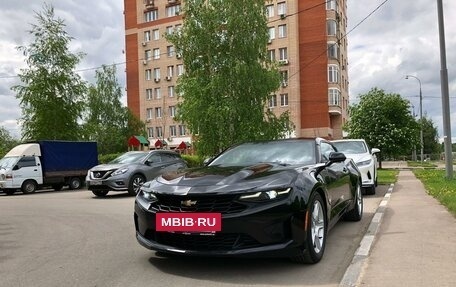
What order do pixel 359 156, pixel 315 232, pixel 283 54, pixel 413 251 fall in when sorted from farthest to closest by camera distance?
pixel 283 54 < pixel 359 156 < pixel 413 251 < pixel 315 232

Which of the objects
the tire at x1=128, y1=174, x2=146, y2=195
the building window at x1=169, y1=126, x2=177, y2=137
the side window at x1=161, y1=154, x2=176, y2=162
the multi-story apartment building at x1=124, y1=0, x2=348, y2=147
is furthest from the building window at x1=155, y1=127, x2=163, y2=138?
the tire at x1=128, y1=174, x2=146, y2=195

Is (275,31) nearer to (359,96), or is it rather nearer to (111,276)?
(359,96)

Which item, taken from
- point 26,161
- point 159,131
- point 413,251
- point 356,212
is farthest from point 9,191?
point 159,131

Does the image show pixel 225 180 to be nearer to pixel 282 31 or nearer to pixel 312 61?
pixel 312 61

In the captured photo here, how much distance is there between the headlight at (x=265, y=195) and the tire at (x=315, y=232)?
412mm

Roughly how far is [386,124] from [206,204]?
29951mm

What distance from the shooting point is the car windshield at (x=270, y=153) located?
635 cm

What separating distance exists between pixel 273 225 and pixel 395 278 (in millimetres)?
1245

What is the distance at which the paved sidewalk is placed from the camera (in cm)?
459

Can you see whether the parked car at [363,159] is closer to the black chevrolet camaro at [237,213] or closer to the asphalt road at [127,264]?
the asphalt road at [127,264]

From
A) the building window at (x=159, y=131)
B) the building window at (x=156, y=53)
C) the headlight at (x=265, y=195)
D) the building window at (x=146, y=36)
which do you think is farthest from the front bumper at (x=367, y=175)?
the building window at (x=146, y=36)

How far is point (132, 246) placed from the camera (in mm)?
6516

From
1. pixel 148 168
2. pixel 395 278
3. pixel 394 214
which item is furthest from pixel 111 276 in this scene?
pixel 148 168

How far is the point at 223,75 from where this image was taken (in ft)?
74.9
